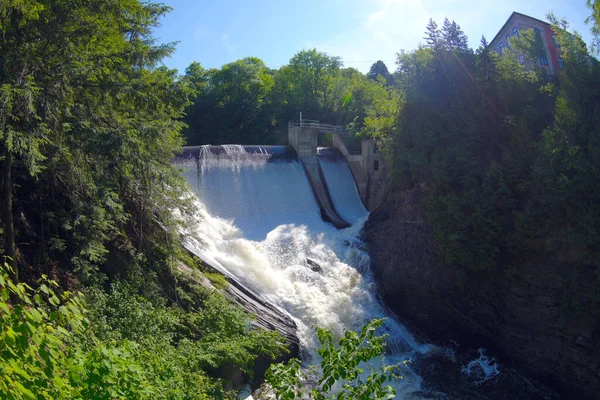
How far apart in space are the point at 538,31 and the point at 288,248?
1274 centimetres

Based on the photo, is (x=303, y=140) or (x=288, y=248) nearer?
(x=288, y=248)

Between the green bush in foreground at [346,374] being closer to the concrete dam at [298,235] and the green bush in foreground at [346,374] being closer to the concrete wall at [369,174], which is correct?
the concrete dam at [298,235]

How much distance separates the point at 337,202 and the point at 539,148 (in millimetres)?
10385

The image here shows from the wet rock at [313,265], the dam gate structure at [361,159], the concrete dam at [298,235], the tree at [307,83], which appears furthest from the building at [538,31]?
the tree at [307,83]

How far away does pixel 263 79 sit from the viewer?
36.5 m

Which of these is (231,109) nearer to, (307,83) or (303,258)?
(307,83)

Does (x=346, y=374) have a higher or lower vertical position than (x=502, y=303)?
higher

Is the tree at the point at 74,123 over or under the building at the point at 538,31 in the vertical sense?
under

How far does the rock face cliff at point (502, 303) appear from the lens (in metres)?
11.0

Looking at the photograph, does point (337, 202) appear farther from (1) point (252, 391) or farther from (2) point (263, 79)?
(2) point (263, 79)

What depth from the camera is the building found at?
62.0ft

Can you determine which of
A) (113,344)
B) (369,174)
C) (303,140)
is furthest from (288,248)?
(113,344)

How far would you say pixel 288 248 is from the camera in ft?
51.2

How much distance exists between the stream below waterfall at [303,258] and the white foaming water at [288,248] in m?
0.03
